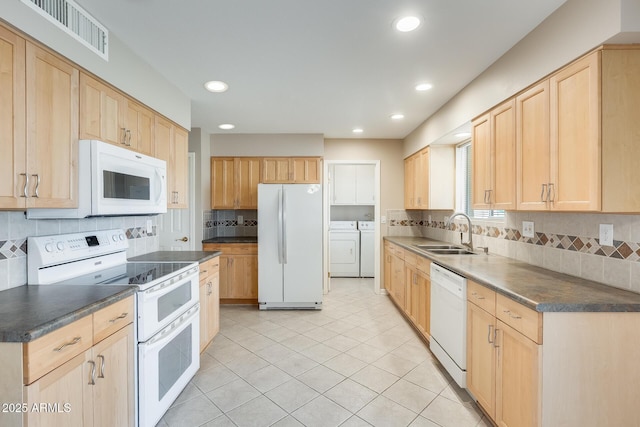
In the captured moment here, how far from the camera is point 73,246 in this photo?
1864 millimetres

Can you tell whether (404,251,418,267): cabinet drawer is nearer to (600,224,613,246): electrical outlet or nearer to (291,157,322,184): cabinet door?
(600,224,613,246): electrical outlet

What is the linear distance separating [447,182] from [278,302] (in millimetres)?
2623

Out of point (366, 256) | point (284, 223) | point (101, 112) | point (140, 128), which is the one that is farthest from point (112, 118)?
point (366, 256)

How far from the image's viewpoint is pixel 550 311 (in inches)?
53.2

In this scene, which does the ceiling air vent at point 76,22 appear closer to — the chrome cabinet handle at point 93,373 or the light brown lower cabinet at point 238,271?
the chrome cabinet handle at point 93,373

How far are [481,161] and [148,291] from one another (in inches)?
101

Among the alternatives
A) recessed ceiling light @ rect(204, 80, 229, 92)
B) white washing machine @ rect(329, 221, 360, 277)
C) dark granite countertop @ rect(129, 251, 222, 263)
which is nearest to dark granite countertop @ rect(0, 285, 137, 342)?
dark granite countertop @ rect(129, 251, 222, 263)

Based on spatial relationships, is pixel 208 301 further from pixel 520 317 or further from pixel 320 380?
pixel 520 317

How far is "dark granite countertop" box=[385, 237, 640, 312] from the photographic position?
1.35 m

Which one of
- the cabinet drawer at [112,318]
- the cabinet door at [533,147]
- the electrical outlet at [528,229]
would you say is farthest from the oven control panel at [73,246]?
the electrical outlet at [528,229]

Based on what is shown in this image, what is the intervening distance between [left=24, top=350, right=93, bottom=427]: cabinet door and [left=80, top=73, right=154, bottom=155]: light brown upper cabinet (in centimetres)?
122

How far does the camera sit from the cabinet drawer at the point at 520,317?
138 centimetres

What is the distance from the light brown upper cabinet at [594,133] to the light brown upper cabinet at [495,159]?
1.07ft

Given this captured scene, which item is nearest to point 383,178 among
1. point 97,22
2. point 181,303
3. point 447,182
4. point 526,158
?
point 447,182
